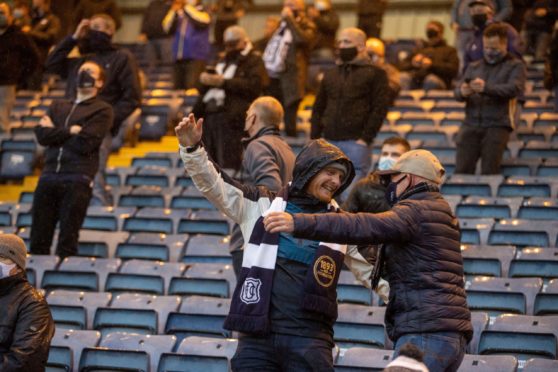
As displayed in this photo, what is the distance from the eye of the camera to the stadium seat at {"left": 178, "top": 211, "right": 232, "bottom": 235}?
9844mm

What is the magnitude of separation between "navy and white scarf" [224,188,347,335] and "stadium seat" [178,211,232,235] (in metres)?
4.37

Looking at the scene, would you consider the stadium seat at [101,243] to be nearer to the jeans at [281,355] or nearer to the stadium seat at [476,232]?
the stadium seat at [476,232]

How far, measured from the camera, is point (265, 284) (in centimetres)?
533

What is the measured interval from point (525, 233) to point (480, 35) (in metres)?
3.32

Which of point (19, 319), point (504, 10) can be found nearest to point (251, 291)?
point (19, 319)

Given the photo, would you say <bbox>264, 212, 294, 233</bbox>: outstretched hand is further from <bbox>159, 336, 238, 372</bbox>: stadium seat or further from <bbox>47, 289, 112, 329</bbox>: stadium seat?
<bbox>47, 289, 112, 329</bbox>: stadium seat

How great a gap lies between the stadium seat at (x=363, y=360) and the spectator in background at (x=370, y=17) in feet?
28.1

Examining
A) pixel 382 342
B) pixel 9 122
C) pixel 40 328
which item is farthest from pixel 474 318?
pixel 9 122

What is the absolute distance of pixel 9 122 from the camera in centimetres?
1348

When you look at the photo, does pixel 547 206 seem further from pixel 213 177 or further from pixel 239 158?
pixel 213 177

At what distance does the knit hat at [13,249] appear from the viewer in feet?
21.2

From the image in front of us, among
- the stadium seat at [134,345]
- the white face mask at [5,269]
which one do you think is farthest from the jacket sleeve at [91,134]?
the white face mask at [5,269]

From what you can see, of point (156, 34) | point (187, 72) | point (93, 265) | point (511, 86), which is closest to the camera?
point (93, 265)

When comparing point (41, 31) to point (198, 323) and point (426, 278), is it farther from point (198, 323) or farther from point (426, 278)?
point (426, 278)
